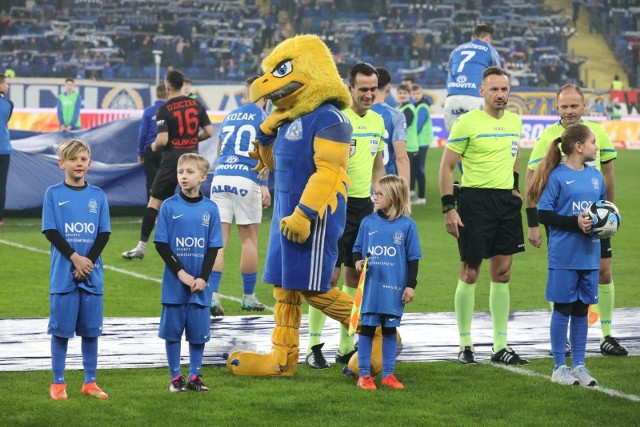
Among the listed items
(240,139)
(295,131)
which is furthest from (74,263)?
(240,139)

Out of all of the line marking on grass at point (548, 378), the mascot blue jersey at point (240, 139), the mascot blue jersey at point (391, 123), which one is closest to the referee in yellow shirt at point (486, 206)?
the line marking on grass at point (548, 378)

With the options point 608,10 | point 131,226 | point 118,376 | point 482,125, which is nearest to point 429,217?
point 131,226

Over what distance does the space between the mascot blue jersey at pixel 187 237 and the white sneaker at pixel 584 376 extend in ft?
7.47

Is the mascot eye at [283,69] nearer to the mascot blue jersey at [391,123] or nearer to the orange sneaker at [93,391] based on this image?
the mascot blue jersey at [391,123]

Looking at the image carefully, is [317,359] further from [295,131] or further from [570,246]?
[570,246]

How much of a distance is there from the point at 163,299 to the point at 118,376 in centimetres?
77

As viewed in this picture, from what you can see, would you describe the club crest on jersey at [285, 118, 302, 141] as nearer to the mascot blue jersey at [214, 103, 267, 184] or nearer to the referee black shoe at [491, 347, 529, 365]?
the referee black shoe at [491, 347, 529, 365]

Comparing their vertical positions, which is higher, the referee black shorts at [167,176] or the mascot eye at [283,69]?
the mascot eye at [283,69]

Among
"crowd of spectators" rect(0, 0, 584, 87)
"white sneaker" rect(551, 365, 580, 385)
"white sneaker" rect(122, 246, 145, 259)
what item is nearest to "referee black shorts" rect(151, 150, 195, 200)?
"white sneaker" rect(122, 246, 145, 259)

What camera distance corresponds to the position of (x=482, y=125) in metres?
7.73

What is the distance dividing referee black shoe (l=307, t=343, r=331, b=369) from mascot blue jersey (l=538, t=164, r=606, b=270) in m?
1.61

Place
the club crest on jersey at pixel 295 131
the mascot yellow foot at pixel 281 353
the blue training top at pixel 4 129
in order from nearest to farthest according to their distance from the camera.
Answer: the club crest on jersey at pixel 295 131
the mascot yellow foot at pixel 281 353
the blue training top at pixel 4 129

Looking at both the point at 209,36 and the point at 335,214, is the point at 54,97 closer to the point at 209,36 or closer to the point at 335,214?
the point at 209,36

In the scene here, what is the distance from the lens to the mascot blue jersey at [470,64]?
1449 cm
